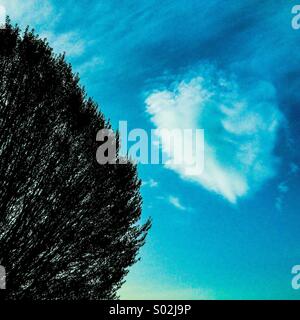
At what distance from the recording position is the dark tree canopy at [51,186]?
38.4ft

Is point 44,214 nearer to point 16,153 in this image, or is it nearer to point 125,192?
point 16,153

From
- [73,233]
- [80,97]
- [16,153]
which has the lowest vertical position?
[73,233]

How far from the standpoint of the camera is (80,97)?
1409 cm

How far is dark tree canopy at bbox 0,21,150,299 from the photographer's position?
38.4 feet

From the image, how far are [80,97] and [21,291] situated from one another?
775cm

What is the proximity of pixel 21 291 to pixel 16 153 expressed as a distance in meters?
4.98

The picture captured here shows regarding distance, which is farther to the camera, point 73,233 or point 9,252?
point 73,233

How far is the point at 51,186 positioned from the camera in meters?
12.2
